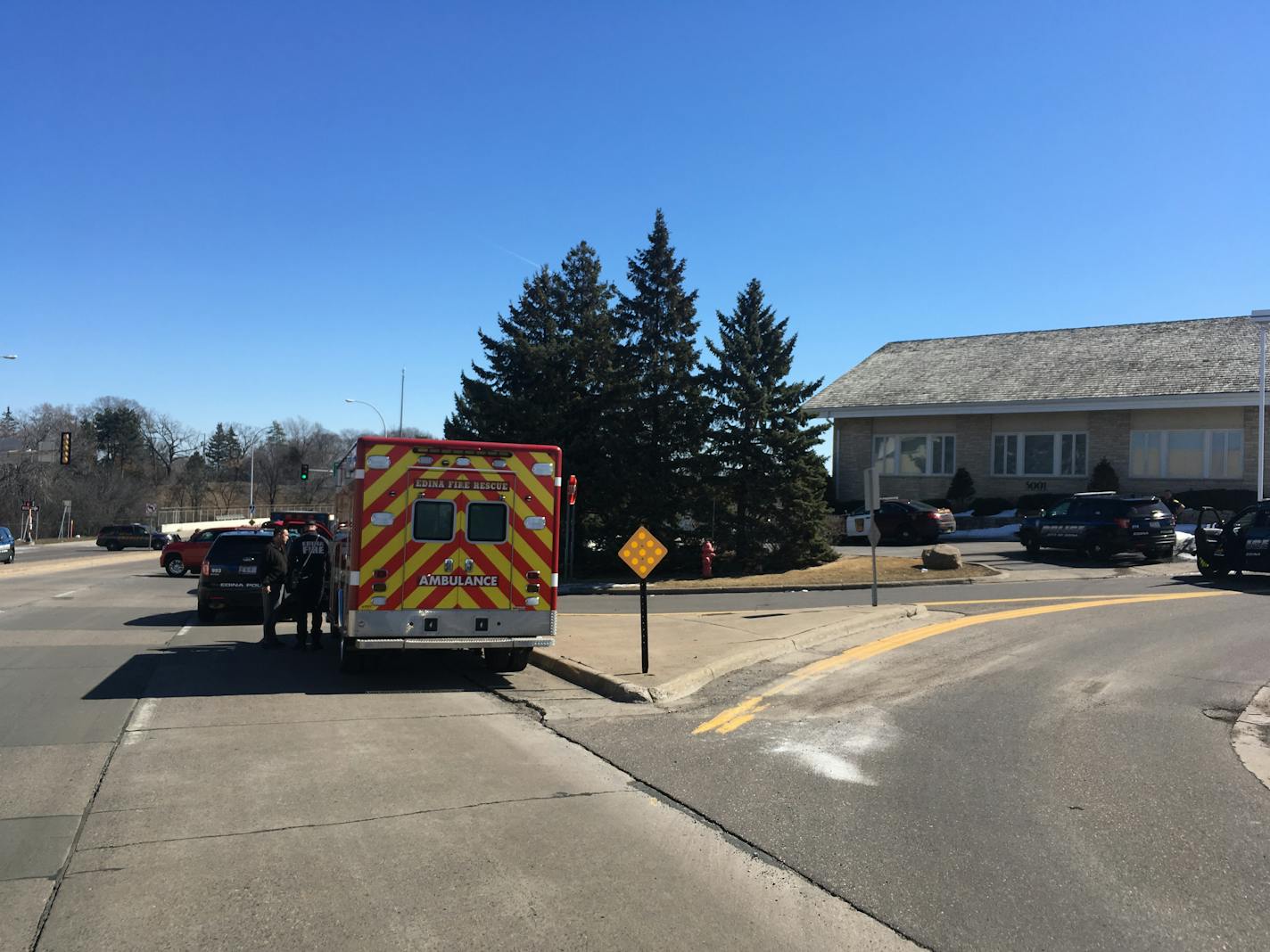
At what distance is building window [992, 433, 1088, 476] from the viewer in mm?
37281

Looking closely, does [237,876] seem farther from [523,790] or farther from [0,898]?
[523,790]

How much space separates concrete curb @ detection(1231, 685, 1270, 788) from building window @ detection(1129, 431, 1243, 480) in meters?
28.6

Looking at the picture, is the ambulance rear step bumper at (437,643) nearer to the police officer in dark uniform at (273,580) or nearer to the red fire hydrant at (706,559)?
the police officer in dark uniform at (273,580)

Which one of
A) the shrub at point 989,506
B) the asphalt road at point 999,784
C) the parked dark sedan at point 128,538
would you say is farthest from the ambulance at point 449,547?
the parked dark sedan at point 128,538

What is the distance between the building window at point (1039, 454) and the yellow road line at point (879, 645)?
19.1 meters

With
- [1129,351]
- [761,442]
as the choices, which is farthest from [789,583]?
[1129,351]

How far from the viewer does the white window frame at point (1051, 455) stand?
3709 cm

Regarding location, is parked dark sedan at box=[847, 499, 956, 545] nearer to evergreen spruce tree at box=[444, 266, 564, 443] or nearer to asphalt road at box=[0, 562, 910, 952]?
evergreen spruce tree at box=[444, 266, 564, 443]

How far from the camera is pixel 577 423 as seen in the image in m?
28.2

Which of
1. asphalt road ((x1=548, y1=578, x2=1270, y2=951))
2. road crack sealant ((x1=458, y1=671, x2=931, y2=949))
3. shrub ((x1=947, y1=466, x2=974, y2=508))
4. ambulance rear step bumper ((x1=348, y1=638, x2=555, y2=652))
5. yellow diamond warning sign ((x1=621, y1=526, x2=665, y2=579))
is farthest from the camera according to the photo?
shrub ((x1=947, y1=466, x2=974, y2=508))

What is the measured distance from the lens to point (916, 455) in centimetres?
4094

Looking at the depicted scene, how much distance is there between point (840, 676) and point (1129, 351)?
34.1 metres

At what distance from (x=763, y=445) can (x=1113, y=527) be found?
9440mm

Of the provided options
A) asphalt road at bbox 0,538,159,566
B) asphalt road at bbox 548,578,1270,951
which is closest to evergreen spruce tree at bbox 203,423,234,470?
asphalt road at bbox 0,538,159,566
